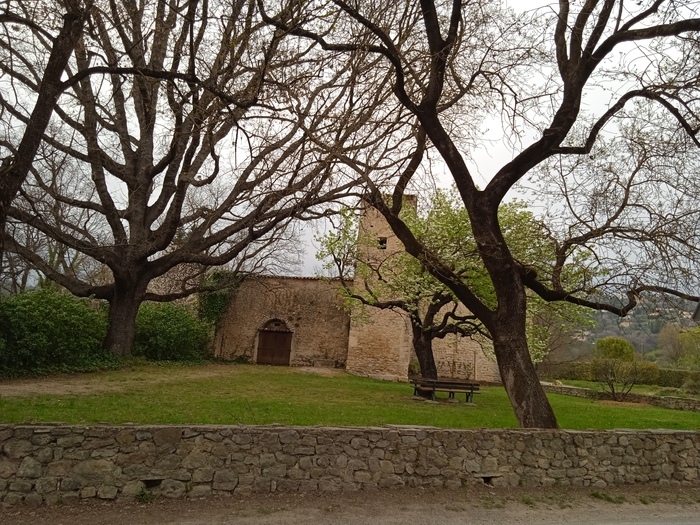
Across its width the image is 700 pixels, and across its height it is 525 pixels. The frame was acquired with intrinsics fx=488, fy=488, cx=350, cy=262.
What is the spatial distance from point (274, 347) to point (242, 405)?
47.9 ft

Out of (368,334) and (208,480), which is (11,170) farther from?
(368,334)

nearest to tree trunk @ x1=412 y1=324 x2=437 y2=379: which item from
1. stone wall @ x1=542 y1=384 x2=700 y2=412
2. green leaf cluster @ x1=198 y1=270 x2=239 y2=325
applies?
stone wall @ x1=542 y1=384 x2=700 y2=412

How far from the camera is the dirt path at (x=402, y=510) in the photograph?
4.74 metres

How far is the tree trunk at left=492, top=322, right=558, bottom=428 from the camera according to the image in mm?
7176

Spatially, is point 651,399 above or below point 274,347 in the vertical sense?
below

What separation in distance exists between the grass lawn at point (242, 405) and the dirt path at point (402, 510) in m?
2.74

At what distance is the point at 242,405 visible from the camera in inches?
397

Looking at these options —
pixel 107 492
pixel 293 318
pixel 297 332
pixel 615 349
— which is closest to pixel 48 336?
pixel 107 492

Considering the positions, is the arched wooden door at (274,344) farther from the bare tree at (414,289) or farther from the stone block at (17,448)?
the stone block at (17,448)

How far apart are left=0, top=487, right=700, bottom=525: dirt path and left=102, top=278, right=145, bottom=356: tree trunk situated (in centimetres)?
1252

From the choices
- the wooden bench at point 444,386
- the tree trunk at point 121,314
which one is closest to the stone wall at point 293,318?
the tree trunk at point 121,314

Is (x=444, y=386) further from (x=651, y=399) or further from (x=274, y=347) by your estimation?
(x=274, y=347)

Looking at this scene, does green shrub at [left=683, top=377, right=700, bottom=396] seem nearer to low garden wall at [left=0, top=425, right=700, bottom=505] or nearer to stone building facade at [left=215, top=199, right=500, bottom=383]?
stone building facade at [left=215, top=199, right=500, bottom=383]

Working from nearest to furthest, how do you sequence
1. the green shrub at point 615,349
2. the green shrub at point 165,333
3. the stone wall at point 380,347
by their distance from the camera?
the green shrub at point 165,333 → the stone wall at point 380,347 → the green shrub at point 615,349
